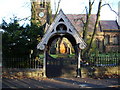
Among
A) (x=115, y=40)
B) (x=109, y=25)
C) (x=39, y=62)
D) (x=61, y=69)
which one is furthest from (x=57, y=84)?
(x=109, y=25)

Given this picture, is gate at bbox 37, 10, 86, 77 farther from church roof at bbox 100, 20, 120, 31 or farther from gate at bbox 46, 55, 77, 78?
church roof at bbox 100, 20, 120, 31

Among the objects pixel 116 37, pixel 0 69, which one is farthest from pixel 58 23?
pixel 116 37

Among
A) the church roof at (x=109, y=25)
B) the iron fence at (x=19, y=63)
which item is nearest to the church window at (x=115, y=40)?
the church roof at (x=109, y=25)

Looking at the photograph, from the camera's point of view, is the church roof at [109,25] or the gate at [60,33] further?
the church roof at [109,25]

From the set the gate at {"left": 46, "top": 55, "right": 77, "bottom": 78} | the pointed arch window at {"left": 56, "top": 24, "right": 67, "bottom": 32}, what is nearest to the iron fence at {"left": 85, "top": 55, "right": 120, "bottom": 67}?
the gate at {"left": 46, "top": 55, "right": 77, "bottom": 78}

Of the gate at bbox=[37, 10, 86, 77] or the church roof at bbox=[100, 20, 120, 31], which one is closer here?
the gate at bbox=[37, 10, 86, 77]


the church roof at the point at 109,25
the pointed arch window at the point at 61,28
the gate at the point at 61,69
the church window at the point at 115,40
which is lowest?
the gate at the point at 61,69

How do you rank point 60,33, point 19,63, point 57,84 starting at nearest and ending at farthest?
point 57,84, point 60,33, point 19,63

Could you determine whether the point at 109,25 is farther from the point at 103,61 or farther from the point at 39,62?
the point at 39,62

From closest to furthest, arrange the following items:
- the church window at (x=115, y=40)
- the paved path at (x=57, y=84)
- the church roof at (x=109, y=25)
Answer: the paved path at (x=57, y=84) < the church roof at (x=109, y=25) < the church window at (x=115, y=40)

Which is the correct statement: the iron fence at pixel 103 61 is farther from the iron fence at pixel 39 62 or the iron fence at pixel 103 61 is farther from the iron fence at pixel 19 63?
the iron fence at pixel 19 63

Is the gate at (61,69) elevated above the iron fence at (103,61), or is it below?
below

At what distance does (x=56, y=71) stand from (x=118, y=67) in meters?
4.88

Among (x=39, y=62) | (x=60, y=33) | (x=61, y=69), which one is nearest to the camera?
(x=60, y=33)
